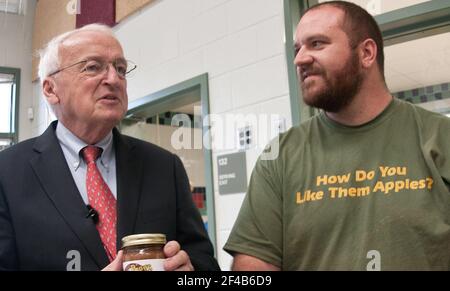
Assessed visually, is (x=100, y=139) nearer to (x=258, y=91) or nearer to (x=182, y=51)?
(x=258, y=91)

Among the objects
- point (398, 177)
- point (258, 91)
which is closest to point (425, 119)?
point (398, 177)

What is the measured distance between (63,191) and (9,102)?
1038 millimetres

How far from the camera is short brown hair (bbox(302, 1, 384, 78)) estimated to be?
0.85 metres

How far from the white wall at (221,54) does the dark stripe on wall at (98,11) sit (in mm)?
80

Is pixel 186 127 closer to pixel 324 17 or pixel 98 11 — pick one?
pixel 98 11

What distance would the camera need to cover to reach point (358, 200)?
71 cm

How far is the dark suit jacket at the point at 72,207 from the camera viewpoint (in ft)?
2.37

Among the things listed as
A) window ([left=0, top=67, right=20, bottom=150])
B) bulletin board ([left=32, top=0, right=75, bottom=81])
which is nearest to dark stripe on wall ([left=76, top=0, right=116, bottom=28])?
bulletin board ([left=32, top=0, right=75, bottom=81])

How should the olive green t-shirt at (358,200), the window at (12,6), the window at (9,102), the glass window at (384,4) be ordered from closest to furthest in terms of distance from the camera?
the olive green t-shirt at (358,200)
the glass window at (384,4)
the window at (9,102)
the window at (12,6)

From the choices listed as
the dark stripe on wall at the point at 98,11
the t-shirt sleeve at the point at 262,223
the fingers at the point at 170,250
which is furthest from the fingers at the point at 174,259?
the dark stripe on wall at the point at 98,11

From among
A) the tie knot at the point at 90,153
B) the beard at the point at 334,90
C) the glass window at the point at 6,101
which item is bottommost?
the tie knot at the point at 90,153

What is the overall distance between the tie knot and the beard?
0.43m

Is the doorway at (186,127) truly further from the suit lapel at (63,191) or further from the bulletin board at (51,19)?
the suit lapel at (63,191)

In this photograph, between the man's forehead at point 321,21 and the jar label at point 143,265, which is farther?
the man's forehead at point 321,21
